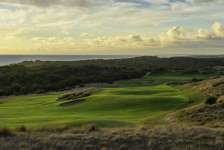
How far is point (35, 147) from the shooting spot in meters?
17.9

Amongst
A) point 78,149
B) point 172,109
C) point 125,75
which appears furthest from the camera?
point 125,75

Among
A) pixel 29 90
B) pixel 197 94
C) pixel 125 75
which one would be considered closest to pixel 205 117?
pixel 197 94

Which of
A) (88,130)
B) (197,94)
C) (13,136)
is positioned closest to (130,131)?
(88,130)

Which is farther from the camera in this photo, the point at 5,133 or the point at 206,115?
the point at 206,115

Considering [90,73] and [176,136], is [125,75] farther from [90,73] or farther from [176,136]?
[176,136]

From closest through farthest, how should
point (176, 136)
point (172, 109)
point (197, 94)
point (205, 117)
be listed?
1. point (176, 136)
2. point (205, 117)
3. point (172, 109)
4. point (197, 94)

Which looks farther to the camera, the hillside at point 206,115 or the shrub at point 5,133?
the hillside at point 206,115

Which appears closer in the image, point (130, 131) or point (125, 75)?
point (130, 131)

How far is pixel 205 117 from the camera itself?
27.7 m

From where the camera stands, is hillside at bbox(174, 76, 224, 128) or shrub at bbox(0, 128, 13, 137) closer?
shrub at bbox(0, 128, 13, 137)

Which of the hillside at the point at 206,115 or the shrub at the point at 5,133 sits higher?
the shrub at the point at 5,133

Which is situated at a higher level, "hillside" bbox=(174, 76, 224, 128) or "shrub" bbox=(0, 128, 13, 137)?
"shrub" bbox=(0, 128, 13, 137)

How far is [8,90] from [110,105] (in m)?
55.2

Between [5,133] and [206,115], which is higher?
[5,133]
